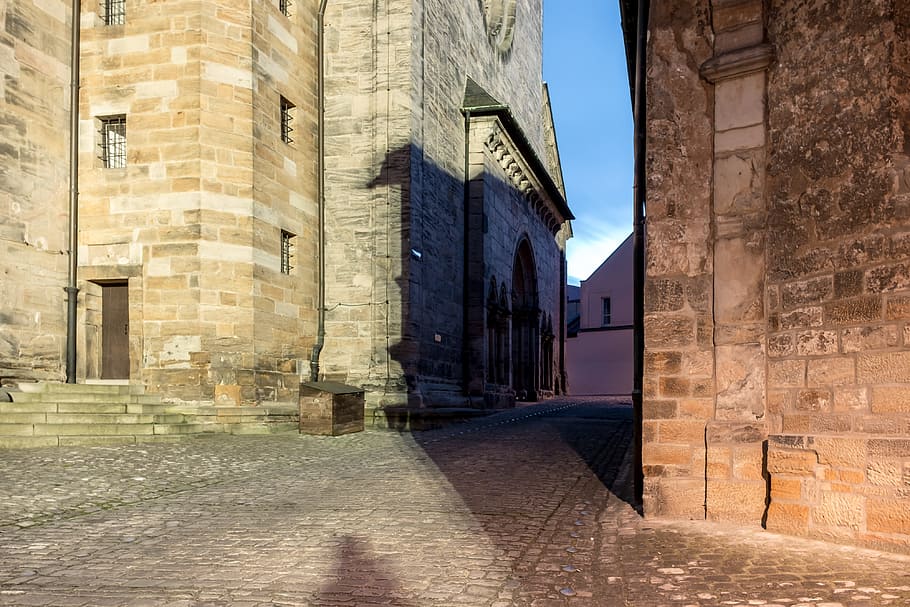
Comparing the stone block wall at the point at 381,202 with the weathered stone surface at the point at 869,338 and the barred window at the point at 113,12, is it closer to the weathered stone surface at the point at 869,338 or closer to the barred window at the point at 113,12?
the barred window at the point at 113,12

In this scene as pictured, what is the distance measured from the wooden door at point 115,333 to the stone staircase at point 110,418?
88 centimetres

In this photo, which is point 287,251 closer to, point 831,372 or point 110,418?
point 110,418

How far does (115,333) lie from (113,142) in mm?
3141

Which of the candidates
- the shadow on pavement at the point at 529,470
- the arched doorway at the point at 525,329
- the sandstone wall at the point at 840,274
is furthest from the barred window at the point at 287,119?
the arched doorway at the point at 525,329

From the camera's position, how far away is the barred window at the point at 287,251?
47.1 ft

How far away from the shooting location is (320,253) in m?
15.3

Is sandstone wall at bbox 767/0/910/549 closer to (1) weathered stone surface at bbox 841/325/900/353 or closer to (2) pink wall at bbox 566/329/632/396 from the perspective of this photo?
(1) weathered stone surface at bbox 841/325/900/353

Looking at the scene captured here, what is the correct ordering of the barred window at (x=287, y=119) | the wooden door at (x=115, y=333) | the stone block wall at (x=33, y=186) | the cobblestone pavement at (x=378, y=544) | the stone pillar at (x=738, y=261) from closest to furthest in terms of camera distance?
the cobblestone pavement at (x=378, y=544) → the stone pillar at (x=738, y=261) → the stone block wall at (x=33, y=186) → the wooden door at (x=115, y=333) → the barred window at (x=287, y=119)

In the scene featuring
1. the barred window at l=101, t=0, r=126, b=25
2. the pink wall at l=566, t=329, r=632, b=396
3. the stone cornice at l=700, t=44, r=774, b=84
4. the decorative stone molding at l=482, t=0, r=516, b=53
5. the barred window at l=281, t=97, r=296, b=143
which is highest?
the decorative stone molding at l=482, t=0, r=516, b=53

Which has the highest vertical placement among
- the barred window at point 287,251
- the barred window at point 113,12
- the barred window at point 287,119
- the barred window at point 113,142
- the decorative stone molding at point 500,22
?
the decorative stone molding at point 500,22

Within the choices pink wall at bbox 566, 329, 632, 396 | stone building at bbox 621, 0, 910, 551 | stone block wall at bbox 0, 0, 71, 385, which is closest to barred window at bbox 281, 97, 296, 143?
stone block wall at bbox 0, 0, 71, 385

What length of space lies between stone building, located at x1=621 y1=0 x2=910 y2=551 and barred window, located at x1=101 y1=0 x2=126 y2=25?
10282mm

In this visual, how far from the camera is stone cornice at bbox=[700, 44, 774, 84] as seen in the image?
18.9 ft

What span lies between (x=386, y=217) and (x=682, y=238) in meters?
9.98
